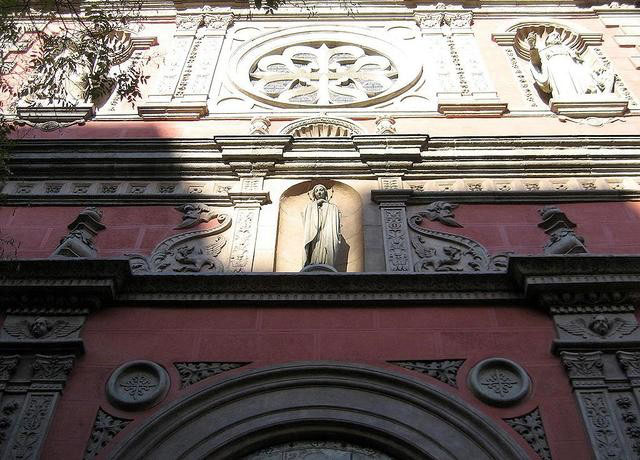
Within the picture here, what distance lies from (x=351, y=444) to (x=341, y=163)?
3875mm

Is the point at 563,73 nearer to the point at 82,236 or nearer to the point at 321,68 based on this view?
the point at 321,68

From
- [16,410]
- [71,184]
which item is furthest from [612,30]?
[16,410]

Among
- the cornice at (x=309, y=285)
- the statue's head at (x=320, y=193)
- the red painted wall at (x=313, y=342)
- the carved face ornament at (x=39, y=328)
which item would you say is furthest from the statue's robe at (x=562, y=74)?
the carved face ornament at (x=39, y=328)

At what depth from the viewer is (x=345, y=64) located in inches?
485

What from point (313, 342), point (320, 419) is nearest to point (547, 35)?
point (313, 342)

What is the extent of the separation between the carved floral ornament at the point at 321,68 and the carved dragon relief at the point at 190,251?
10.2ft

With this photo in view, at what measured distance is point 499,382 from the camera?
6.28 m

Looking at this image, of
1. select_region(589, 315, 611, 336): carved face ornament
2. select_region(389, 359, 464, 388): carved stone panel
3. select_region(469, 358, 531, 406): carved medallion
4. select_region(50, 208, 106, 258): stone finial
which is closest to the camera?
select_region(469, 358, 531, 406): carved medallion

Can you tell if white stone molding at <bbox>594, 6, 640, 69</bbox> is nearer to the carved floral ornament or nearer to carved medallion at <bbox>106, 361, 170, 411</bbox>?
the carved floral ornament

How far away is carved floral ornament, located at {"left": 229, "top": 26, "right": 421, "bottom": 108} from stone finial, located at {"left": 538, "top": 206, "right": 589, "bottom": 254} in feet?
12.1

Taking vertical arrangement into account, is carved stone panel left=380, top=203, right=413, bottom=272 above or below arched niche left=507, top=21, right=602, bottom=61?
below

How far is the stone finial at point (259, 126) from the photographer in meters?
9.74

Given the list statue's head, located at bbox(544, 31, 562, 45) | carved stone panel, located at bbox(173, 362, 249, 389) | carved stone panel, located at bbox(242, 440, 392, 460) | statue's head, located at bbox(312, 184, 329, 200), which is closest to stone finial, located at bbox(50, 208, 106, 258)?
carved stone panel, located at bbox(173, 362, 249, 389)

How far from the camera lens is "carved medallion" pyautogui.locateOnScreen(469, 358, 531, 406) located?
612 cm
